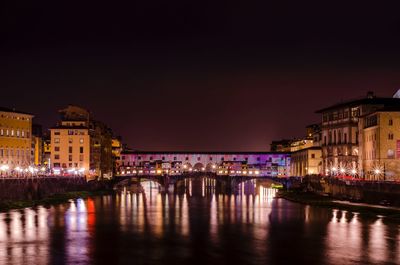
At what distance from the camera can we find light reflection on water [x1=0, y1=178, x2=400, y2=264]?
48.2 meters

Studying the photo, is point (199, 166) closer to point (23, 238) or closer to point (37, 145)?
point (37, 145)

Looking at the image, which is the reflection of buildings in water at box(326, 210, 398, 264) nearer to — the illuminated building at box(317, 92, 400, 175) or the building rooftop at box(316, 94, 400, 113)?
the illuminated building at box(317, 92, 400, 175)

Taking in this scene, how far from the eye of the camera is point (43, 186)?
10569 centimetres

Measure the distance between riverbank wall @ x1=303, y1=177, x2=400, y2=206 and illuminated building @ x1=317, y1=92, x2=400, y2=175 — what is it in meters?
5.94

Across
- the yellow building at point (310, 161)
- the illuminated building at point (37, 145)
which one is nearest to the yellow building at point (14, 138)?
the illuminated building at point (37, 145)

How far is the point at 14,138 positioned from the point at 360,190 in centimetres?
7557

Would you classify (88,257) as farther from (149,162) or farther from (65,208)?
(149,162)

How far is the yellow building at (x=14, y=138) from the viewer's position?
131750mm

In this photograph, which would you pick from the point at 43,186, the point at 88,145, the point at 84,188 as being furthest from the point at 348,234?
the point at 88,145

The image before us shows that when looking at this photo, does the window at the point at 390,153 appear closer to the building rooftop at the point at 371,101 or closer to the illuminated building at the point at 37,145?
the building rooftop at the point at 371,101

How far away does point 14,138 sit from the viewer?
5340 inches

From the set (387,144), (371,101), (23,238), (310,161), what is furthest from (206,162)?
(23,238)

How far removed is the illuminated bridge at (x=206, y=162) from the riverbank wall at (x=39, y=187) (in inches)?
2238

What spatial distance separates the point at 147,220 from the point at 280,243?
2292cm
